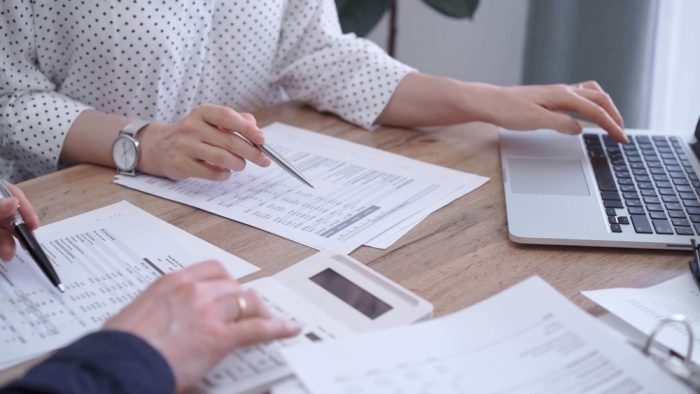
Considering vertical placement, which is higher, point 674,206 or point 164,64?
point 164,64

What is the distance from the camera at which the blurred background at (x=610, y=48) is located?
187cm

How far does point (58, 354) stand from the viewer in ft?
1.90

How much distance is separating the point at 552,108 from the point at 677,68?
0.93 m

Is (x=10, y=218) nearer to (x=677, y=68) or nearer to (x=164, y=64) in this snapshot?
(x=164, y=64)

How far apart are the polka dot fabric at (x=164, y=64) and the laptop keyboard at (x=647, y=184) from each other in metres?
0.36

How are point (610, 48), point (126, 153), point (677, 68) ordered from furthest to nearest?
1. point (610, 48)
2. point (677, 68)
3. point (126, 153)

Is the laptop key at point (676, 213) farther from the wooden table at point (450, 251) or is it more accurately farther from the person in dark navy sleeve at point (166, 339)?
the person in dark navy sleeve at point (166, 339)

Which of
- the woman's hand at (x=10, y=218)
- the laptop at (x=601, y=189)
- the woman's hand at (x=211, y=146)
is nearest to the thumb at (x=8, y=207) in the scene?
the woman's hand at (x=10, y=218)

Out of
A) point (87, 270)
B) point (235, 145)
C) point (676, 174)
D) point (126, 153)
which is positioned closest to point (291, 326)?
point (87, 270)

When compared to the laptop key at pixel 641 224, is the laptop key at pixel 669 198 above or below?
above

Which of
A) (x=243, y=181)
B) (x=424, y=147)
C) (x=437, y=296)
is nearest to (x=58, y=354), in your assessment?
(x=437, y=296)

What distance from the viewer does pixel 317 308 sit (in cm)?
71

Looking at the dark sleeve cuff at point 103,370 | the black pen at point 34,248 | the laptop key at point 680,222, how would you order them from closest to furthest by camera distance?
the dark sleeve cuff at point 103,370 < the black pen at point 34,248 < the laptop key at point 680,222

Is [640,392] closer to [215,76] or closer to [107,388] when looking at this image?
[107,388]
